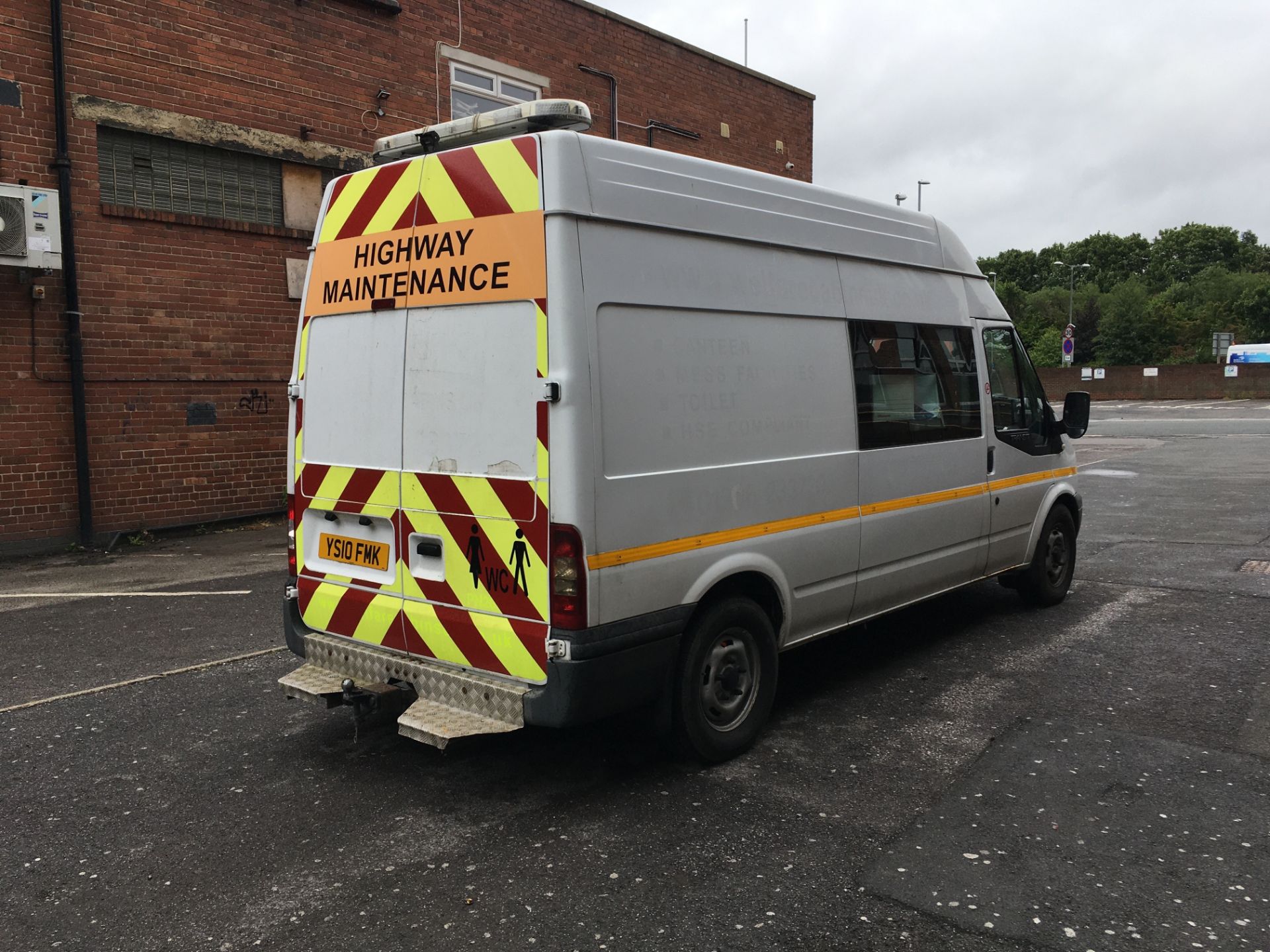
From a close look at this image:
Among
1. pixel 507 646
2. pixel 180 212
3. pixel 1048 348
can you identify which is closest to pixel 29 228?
pixel 180 212

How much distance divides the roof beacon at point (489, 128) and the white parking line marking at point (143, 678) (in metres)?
3.18

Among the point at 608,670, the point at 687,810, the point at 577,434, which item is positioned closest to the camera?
the point at 577,434

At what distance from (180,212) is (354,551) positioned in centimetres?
813

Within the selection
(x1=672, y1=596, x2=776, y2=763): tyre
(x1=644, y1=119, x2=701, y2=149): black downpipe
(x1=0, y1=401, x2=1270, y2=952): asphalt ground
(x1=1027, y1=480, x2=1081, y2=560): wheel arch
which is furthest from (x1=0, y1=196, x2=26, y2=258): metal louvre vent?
(x1=644, y1=119, x2=701, y2=149): black downpipe

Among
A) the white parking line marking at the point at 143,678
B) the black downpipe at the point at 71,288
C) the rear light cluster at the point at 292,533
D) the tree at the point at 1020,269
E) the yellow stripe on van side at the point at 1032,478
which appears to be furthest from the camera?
the tree at the point at 1020,269

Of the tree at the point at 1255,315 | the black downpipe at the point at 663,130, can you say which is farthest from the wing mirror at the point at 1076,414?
the tree at the point at 1255,315

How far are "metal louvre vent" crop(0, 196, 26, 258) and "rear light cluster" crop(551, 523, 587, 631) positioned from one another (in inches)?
321

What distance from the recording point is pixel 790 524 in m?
4.64

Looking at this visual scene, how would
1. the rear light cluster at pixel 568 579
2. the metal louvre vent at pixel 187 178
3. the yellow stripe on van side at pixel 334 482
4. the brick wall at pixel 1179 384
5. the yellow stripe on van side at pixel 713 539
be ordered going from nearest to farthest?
1. the rear light cluster at pixel 568 579
2. the yellow stripe on van side at pixel 713 539
3. the yellow stripe on van side at pixel 334 482
4. the metal louvre vent at pixel 187 178
5. the brick wall at pixel 1179 384

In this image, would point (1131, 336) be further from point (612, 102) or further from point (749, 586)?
point (749, 586)

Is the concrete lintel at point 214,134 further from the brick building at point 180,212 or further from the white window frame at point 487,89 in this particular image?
the white window frame at point 487,89

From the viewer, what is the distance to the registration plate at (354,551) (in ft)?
14.2

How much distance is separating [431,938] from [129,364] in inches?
363

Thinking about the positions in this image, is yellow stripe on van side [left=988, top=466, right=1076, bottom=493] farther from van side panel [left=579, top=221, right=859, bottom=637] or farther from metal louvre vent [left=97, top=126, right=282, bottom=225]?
metal louvre vent [left=97, top=126, right=282, bottom=225]
